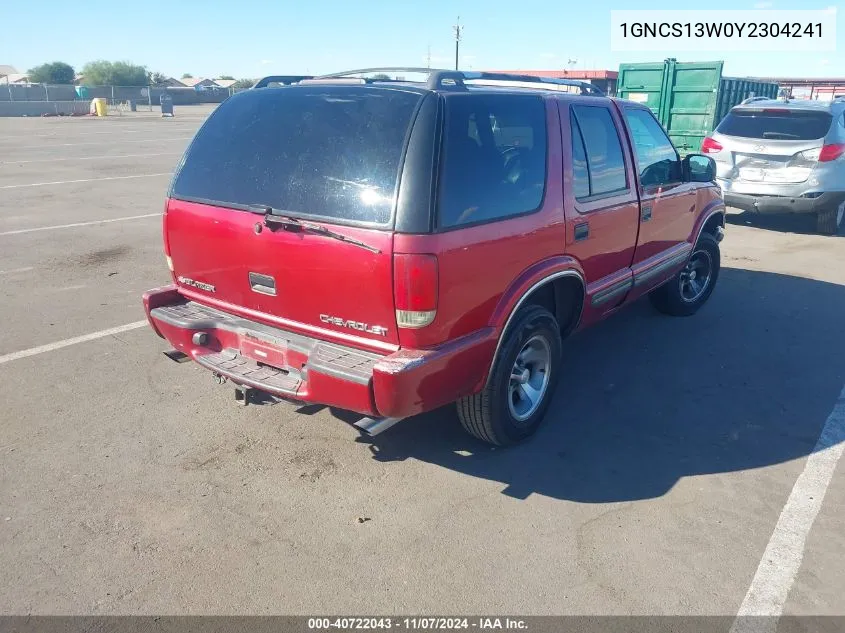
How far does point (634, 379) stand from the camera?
15.6 ft

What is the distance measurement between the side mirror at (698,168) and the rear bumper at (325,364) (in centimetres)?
308

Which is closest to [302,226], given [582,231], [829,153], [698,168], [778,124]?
[582,231]

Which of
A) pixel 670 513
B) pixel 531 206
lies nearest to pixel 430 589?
pixel 670 513

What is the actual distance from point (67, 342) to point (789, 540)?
16.5 feet

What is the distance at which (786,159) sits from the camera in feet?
29.2

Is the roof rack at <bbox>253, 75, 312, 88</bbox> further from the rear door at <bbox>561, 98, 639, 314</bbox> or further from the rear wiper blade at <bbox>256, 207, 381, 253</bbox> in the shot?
the rear door at <bbox>561, 98, 639, 314</bbox>

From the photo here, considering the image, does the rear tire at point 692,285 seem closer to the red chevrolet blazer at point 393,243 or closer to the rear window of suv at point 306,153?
the red chevrolet blazer at point 393,243

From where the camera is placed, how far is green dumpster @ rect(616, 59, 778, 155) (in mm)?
14367

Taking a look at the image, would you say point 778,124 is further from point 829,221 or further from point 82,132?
point 82,132

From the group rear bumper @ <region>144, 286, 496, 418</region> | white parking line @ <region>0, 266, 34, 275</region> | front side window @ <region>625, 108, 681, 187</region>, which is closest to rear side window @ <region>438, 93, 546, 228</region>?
rear bumper @ <region>144, 286, 496, 418</region>

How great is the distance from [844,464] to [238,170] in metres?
3.77

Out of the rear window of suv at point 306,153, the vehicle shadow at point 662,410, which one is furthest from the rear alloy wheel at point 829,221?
the rear window of suv at point 306,153

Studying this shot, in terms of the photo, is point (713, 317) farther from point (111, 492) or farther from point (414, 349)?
point (111, 492)

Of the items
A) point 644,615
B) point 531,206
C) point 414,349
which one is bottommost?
point 644,615
